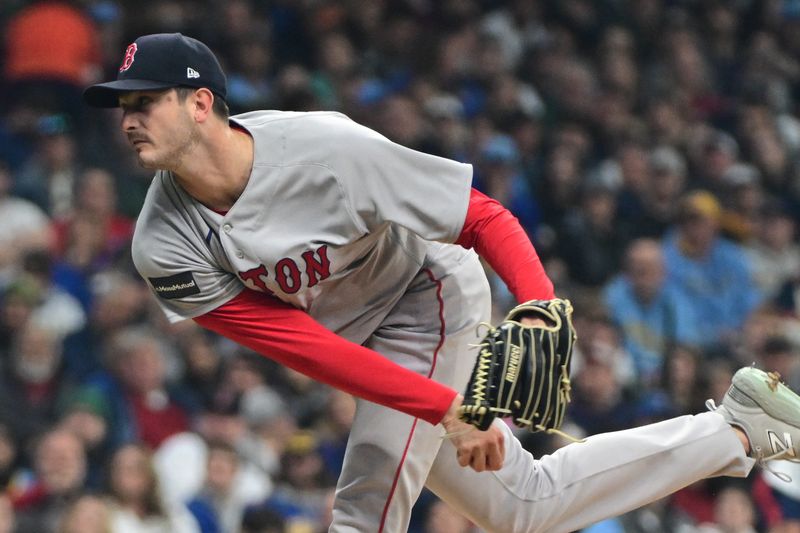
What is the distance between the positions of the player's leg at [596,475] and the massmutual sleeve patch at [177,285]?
841mm

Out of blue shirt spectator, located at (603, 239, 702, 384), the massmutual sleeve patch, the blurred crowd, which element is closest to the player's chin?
the massmutual sleeve patch

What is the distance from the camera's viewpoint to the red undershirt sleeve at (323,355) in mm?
3621

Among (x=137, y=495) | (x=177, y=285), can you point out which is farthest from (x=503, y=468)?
(x=137, y=495)

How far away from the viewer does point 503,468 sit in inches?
157

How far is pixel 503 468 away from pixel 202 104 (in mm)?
1282

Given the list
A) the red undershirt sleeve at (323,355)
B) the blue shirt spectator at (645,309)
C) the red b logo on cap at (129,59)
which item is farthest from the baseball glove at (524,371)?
the blue shirt spectator at (645,309)

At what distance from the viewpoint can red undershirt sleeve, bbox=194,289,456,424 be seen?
362 cm

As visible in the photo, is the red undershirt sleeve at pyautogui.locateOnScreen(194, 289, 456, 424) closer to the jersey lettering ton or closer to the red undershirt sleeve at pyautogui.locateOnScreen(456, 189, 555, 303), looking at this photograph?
the jersey lettering ton

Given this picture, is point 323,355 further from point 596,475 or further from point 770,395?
point 770,395

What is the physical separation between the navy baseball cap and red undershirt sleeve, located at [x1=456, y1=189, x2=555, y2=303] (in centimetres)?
77

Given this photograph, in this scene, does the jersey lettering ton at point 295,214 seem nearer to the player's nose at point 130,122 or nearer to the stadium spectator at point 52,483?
the player's nose at point 130,122

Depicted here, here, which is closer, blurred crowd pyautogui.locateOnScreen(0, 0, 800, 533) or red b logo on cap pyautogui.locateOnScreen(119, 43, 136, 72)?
red b logo on cap pyautogui.locateOnScreen(119, 43, 136, 72)

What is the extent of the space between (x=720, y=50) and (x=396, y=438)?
784 centimetres

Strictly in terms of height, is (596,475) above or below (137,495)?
above
